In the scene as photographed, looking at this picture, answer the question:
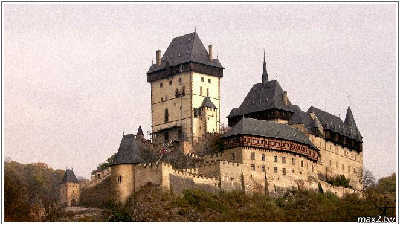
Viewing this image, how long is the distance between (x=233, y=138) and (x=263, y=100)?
9.87 metres

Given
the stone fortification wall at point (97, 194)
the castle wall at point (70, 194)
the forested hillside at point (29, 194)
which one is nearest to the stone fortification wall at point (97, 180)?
the stone fortification wall at point (97, 194)

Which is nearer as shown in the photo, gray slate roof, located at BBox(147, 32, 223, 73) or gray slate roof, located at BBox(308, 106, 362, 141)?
gray slate roof, located at BBox(147, 32, 223, 73)

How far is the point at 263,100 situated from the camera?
112375 millimetres

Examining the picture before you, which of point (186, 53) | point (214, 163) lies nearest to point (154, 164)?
point (214, 163)

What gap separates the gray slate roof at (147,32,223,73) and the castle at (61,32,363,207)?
0.27ft

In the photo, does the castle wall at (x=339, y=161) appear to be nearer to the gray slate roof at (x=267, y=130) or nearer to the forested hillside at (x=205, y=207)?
the gray slate roof at (x=267, y=130)

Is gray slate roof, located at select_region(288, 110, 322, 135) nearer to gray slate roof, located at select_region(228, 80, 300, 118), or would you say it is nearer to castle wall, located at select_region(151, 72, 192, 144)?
gray slate roof, located at select_region(228, 80, 300, 118)

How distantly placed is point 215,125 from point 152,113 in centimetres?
574

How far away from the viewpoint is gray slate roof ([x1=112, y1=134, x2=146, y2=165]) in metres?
95.6

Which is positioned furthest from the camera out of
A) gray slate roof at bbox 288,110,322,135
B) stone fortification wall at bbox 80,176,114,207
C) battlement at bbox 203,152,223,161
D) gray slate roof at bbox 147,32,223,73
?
gray slate roof at bbox 288,110,322,135

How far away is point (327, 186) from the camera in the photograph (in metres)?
108

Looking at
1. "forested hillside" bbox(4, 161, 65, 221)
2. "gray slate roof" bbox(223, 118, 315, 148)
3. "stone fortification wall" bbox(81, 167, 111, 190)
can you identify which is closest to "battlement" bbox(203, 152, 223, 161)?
"gray slate roof" bbox(223, 118, 315, 148)
